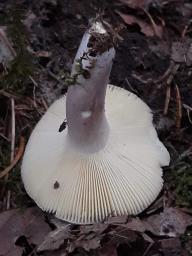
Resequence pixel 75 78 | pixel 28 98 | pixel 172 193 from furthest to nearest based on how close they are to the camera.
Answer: pixel 28 98 < pixel 172 193 < pixel 75 78

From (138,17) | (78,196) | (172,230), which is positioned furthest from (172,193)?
(138,17)

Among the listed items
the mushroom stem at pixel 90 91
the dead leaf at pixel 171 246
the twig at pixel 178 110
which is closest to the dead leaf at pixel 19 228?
the mushroom stem at pixel 90 91

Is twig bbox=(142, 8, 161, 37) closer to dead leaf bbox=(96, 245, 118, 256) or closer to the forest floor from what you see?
the forest floor

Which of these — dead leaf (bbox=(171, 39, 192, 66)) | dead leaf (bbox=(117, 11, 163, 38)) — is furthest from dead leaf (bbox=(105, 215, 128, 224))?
dead leaf (bbox=(117, 11, 163, 38))

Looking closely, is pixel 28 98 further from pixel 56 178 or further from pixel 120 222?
pixel 120 222

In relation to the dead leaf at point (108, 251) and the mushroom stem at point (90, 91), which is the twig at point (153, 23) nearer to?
the mushroom stem at point (90, 91)

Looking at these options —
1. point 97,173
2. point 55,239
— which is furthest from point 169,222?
point 55,239

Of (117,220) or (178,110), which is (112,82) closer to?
(178,110)

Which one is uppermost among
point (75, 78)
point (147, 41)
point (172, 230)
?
point (75, 78)
